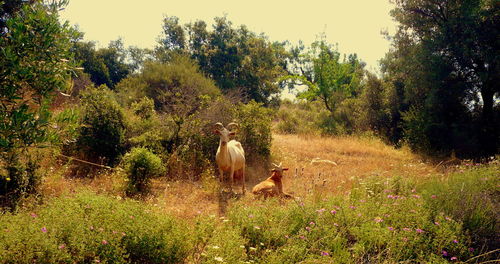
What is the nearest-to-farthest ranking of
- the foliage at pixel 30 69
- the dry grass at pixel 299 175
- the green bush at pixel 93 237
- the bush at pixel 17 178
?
the green bush at pixel 93 237 → the foliage at pixel 30 69 → the bush at pixel 17 178 → the dry grass at pixel 299 175

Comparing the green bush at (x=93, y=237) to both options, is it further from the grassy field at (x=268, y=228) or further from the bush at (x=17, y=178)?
the bush at (x=17, y=178)

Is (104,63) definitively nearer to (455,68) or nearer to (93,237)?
(455,68)

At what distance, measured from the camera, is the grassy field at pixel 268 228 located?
415 cm

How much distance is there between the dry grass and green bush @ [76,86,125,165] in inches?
36.5

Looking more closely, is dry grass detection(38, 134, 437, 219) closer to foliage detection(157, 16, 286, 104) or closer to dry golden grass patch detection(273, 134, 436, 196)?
dry golden grass patch detection(273, 134, 436, 196)

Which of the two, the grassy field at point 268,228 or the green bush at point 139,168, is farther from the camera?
the green bush at point 139,168

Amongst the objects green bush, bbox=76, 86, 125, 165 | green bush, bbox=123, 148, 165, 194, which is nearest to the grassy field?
green bush, bbox=123, 148, 165, 194

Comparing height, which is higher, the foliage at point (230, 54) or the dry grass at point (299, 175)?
the foliage at point (230, 54)

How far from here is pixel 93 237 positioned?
4.11m

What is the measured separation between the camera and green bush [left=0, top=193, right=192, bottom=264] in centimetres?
Result: 382

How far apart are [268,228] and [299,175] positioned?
586 centimetres

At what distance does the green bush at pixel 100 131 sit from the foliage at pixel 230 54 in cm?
1724

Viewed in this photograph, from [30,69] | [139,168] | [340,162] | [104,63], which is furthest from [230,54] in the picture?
[30,69]

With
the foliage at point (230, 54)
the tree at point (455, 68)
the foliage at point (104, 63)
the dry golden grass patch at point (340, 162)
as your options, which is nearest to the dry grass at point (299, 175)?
the dry golden grass patch at point (340, 162)
